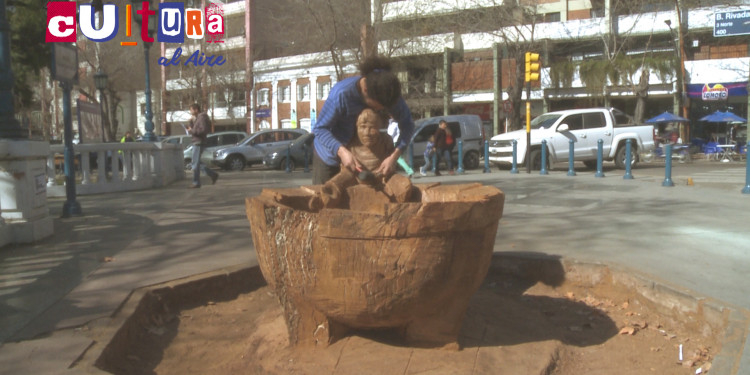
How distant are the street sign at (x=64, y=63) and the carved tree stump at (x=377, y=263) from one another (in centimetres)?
594

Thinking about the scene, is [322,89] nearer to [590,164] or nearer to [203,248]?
[590,164]

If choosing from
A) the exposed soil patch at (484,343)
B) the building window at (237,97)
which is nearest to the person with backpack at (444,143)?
the exposed soil patch at (484,343)

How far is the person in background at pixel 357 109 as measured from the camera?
3.64 meters

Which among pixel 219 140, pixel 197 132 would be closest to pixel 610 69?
pixel 219 140

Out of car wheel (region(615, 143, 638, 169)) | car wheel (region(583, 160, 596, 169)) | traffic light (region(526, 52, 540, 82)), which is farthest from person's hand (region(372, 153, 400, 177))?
car wheel (region(583, 160, 596, 169))

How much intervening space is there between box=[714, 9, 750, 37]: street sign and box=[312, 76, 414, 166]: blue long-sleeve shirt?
1555cm

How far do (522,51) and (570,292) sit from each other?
28382 mm

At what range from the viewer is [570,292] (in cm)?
480

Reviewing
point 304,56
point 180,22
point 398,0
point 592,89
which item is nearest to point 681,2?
point 592,89

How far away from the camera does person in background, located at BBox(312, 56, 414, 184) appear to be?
3.64 meters

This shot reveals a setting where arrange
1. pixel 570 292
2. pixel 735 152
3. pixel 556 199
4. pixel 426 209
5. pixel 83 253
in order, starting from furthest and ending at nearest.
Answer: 1. pixel 735 152
2. pixel 556 199
3. pixel 83 253
4. pixel 570 292
5. pixel 426 209

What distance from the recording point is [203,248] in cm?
601

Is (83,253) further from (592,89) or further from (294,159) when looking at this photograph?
(592,89)

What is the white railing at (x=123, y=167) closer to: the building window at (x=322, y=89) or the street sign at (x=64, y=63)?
the street sign at (x=64, y=63)
